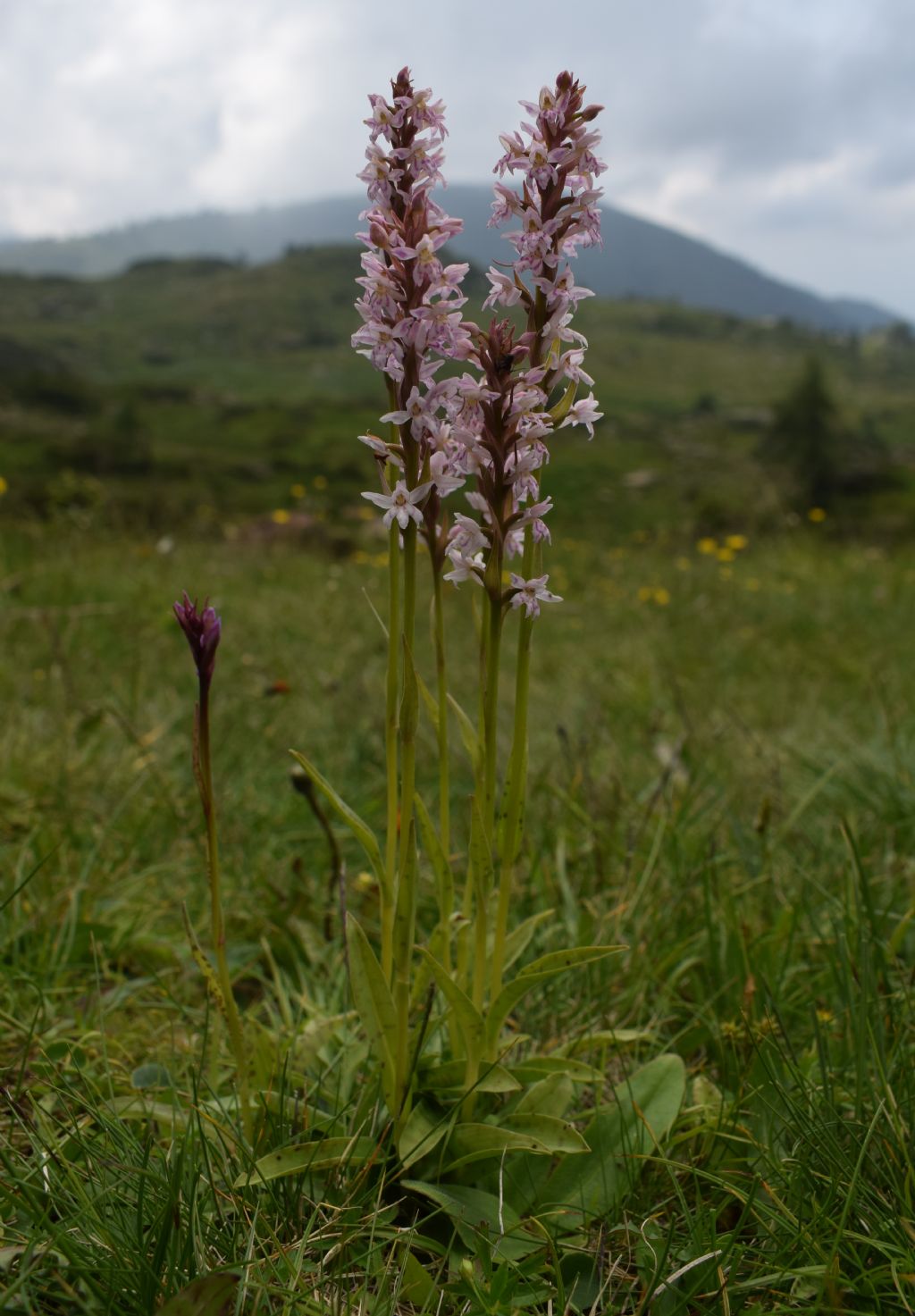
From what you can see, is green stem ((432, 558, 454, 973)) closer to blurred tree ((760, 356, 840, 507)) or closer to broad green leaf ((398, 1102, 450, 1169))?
broad green leaf ((398, 1102, 450, 1169))

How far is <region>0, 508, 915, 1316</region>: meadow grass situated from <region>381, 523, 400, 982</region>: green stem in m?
0.28

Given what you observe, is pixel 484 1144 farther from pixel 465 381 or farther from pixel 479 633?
pixel 465 381

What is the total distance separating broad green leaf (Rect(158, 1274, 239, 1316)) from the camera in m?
1.27

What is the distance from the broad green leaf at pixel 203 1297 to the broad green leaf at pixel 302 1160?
0.24 metres

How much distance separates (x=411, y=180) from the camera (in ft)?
5.13

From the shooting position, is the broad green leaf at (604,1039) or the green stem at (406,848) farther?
the broad green leaf at (604,1039)

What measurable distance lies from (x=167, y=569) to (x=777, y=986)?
6.69m

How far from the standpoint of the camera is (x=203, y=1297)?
4.20 ft

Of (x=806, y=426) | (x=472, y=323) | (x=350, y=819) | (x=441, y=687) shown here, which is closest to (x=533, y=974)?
(x=350, y=819)

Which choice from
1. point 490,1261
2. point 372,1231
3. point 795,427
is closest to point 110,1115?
point 372,1231

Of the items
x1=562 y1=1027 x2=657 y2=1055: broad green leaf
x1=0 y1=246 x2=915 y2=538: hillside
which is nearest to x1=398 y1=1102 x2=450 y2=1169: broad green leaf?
x1=562 y1=1027 x2=657 y2=1055: broad green leaf

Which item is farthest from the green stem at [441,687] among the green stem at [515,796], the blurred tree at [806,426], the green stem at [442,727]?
the blurred tree at [806,426]

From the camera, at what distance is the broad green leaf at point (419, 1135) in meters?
1.70

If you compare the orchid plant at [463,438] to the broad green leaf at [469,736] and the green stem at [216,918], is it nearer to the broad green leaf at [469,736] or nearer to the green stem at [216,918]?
the broad green leaf at [469,736]
